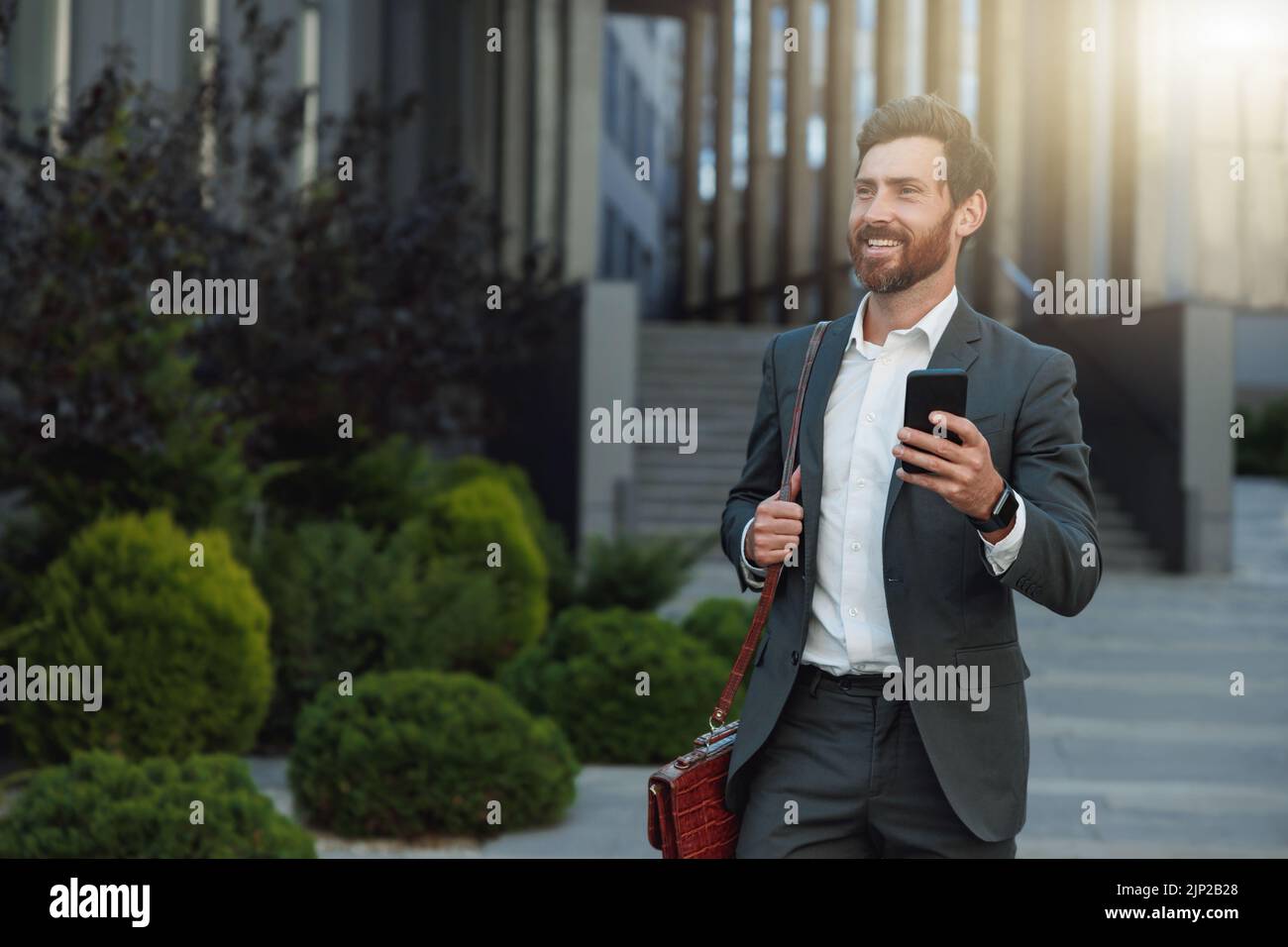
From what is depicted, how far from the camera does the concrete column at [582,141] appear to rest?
1827cm

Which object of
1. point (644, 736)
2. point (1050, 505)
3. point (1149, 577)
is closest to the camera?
point (1050, 505)

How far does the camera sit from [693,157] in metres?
32.5

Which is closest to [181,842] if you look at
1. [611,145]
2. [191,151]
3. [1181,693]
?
[191,151]

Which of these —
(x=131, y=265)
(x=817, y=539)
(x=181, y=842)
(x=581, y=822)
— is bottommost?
(x=581, y=822)

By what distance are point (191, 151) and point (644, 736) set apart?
4.06 meters

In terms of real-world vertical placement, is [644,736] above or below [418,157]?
below

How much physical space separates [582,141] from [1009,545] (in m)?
16.6

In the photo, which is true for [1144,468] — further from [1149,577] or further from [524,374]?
[524,374]

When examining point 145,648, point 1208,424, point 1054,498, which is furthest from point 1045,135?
point 1054,498

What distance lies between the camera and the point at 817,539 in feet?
8.82

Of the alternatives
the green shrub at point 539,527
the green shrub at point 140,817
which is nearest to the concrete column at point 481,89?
the green shrub at point 539,527

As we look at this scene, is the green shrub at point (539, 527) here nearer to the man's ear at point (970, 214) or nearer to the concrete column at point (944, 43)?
the man's ear at point (970, 214)

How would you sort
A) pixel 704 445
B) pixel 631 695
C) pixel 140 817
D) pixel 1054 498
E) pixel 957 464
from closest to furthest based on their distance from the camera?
pixel 957 464, pixel 1054 498, pixel 140 817, pixel 631 695, pixel 704 445

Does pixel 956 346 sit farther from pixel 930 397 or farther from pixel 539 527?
pixel 539 527
